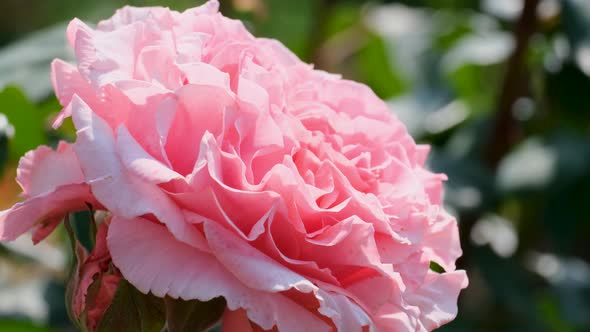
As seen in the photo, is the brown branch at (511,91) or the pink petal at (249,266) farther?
the brown branch at (511,91)

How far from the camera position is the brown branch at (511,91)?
0.93m

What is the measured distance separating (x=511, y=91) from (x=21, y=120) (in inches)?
21.5

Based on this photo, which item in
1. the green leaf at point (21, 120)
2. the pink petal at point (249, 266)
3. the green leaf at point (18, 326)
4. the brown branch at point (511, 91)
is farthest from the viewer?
Answer: the brown branch at point (511, 91)

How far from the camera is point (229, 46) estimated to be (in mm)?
446

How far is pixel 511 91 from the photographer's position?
37.4 inches

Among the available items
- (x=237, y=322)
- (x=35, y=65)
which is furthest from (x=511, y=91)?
(x=237, y=322)

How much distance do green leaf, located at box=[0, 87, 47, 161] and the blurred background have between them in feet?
0.10

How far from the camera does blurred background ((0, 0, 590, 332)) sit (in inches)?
→ 32.2

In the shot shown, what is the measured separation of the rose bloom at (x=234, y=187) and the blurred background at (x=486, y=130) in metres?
0.24

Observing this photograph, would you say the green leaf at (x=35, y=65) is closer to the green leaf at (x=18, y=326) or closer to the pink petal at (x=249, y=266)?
the green leaf at (x=18, y=326)

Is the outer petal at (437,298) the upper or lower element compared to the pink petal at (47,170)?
lower

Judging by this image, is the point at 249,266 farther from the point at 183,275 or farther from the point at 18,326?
the point at 18,326

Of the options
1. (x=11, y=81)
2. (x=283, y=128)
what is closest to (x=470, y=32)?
(x=11, y=81)

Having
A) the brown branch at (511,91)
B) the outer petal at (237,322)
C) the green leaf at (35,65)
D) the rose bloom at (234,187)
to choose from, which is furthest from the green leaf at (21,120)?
the brown branch at (511,91)
